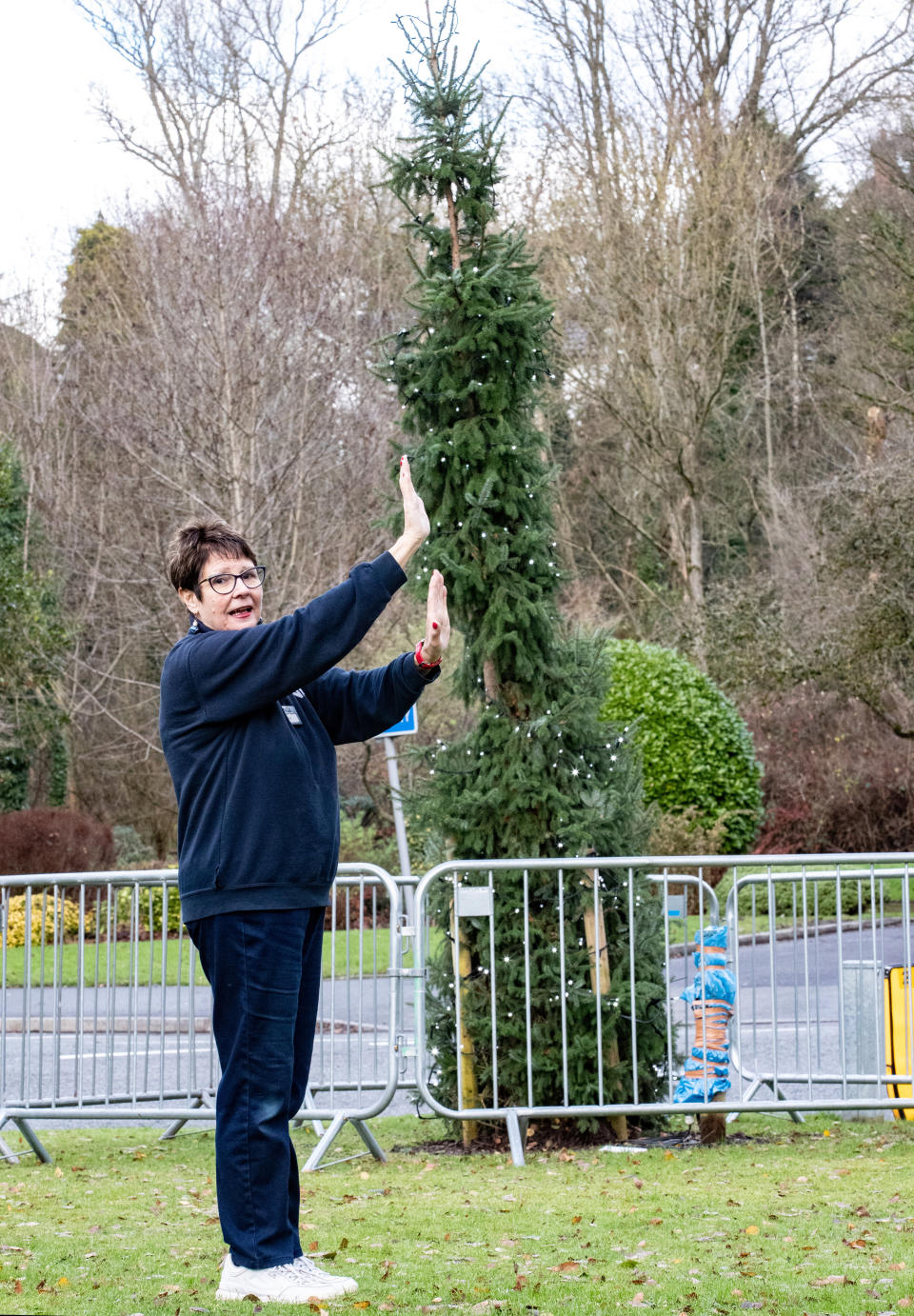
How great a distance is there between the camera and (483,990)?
7250mm

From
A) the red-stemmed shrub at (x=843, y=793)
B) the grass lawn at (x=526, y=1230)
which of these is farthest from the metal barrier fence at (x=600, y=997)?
the red-stemmed shrub at (x=843, y=793)

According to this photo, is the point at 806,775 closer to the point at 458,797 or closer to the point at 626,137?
the point at 626,137

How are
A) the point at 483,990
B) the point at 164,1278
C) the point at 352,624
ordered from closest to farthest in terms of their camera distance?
the point at 352,624 < the point at 164,1278 < the point at 483,990

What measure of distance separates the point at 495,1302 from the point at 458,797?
369cm

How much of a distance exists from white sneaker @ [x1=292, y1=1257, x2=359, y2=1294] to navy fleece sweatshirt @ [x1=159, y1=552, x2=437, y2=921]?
0.92 m

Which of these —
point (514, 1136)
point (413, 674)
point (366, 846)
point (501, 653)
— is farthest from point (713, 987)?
point (366, 846)

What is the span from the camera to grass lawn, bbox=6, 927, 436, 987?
799cm

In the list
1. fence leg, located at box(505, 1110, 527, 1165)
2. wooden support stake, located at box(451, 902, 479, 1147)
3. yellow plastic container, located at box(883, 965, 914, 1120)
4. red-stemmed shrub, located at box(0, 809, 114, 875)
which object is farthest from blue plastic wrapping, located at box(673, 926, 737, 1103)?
red-stemmed shrub, located at box(0, 809, 114, 875)

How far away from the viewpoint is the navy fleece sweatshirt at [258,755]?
3709 millimetres

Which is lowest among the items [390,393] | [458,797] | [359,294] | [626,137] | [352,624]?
[458,797]

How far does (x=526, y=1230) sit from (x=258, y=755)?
80.4 inches

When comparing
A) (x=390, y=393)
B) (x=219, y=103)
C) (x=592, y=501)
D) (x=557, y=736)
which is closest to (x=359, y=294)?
(x=390, y=393)

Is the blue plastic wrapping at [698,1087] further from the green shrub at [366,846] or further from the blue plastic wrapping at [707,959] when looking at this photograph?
the green shrub at [366,846]

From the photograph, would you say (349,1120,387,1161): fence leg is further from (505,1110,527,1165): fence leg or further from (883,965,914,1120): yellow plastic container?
(883,965,914,1120): yellow plastic container
